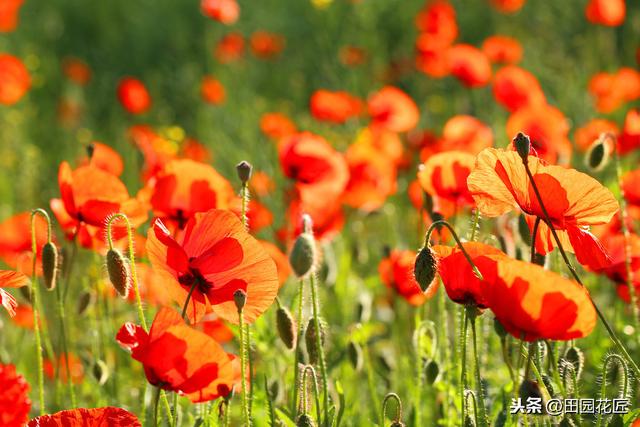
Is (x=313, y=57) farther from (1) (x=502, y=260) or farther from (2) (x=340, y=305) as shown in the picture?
(1) (x=502, y=260)

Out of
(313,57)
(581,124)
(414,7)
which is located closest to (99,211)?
(581,124)

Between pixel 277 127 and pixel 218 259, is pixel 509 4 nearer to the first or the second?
pixel 277 127

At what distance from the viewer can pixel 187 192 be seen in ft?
7.11

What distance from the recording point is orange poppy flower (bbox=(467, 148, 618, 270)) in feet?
5.19

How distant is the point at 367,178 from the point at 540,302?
1.93 m

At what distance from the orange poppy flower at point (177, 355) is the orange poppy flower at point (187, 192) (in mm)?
626

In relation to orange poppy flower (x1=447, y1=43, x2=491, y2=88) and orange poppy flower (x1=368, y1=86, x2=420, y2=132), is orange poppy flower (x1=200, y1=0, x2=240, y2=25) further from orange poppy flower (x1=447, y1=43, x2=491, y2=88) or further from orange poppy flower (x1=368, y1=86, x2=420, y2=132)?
orange poppy flower (x1=447, y1=43, x2=491, y2=88)

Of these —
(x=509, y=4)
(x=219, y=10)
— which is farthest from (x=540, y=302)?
(x=509, y=4)

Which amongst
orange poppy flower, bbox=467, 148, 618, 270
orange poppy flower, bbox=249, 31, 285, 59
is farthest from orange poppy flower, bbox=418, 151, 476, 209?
orange poppy flower, bbox=249, 31, 285, 59

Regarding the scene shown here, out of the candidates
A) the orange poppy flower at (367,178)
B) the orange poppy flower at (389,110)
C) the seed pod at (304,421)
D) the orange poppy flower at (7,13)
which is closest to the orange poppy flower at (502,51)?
the orange poppy flower at (389,110)

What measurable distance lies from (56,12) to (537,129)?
5611 mm

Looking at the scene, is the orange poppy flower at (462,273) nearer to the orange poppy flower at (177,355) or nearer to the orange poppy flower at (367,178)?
the orange poppy flower at (177,355)

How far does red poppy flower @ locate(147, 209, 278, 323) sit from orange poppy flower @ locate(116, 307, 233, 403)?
0.50 feet

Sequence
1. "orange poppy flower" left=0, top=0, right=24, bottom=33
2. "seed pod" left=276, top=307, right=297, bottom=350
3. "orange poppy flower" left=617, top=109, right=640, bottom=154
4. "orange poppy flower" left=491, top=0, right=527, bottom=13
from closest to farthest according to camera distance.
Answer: "seed pod" left=276, top=307, right=297, bottom=350, "orange poppy flower" left=617, top=109, right=640, bottom=154, "orange poppy flower" left=0, top=0, right=24, bottom=33, "orange poppy flower" left=491, top=0, right=527, bottom=13
